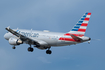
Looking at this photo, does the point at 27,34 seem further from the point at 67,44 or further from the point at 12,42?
the point at 67,44

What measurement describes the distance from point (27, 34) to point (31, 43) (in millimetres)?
2965

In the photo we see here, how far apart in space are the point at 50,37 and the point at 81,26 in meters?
8.60

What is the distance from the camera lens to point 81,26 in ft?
254

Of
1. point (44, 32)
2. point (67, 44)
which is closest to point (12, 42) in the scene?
point (44, 32)

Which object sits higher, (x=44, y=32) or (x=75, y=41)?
(x=44, y=32)

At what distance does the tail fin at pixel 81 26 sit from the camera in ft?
253

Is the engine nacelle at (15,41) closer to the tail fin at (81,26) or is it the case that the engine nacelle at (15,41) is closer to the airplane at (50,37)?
the airplane at (50,37)

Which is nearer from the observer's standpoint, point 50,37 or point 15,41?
point 50,37

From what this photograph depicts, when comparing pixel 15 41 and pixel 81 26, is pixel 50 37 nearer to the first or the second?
pixel 81 26

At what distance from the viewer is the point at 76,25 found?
78.2 metres

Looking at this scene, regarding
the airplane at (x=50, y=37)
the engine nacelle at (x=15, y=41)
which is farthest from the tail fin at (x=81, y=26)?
the engine nacelle at (x=15, y=41)

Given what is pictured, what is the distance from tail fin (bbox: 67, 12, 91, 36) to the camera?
7712 cm

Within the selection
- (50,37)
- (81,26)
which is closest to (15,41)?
(50,37)

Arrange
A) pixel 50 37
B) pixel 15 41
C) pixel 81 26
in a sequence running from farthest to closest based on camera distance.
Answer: pixel 15 41 < pixel 50 37 < pixel 81 26
